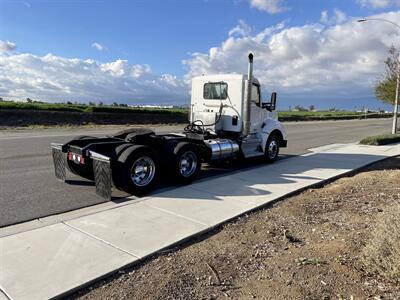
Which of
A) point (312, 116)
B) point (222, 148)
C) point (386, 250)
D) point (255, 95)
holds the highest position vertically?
point (255, 95)

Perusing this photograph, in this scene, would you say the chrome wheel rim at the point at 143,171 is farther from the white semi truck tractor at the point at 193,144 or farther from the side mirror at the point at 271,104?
the side mirror at the point at 271,104

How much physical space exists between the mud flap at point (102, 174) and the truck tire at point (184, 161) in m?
1.59

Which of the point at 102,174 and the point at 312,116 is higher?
the point at 312,116

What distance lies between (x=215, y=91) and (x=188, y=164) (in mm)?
2999

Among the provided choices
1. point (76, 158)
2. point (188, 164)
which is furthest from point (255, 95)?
point (76, 158)

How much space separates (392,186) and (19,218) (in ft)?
23.8

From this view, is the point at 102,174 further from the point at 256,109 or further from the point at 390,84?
the point at 390,84

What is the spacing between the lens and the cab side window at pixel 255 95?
1041 centimetres

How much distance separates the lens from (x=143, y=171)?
24.3ft

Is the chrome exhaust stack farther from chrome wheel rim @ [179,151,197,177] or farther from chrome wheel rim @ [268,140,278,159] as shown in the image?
chrome wheel rim @ [179,151,197,177]

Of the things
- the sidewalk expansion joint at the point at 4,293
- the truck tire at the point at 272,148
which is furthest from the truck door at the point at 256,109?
the sidewalk expansion joint at the point at 4,293

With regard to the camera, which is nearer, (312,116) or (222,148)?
(222,148)

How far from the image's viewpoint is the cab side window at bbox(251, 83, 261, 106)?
1041cm

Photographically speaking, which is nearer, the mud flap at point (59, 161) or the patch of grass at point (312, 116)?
the mud flap at point (59, 161)
